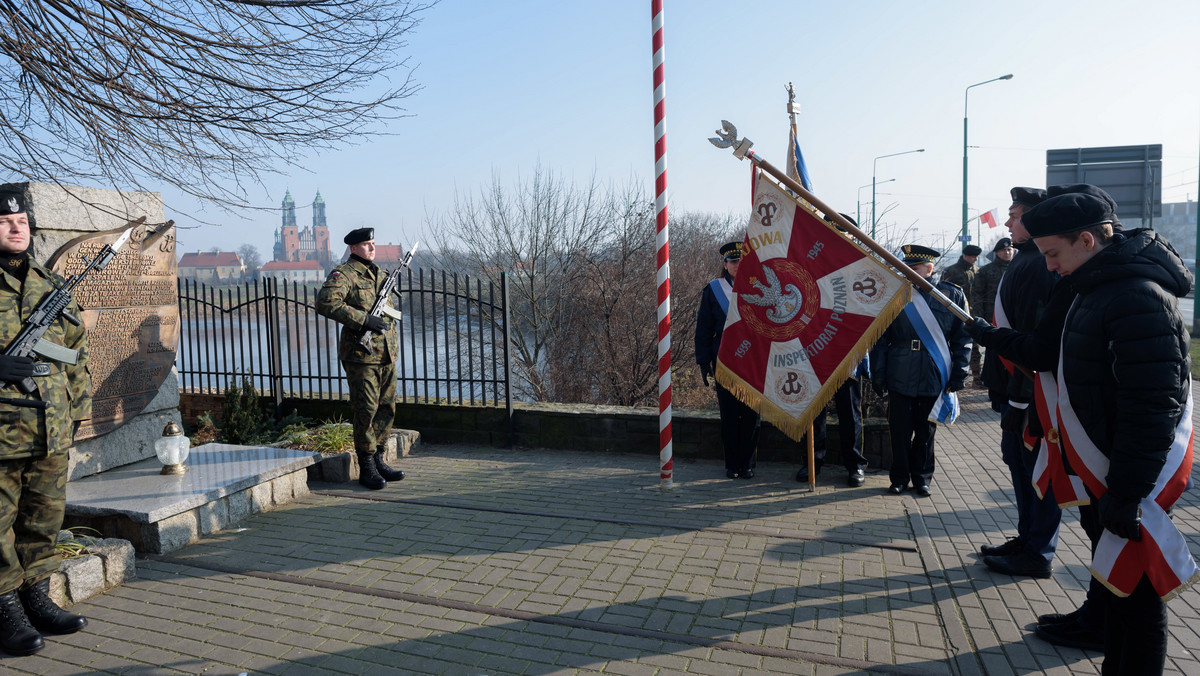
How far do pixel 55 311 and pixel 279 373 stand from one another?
483cm

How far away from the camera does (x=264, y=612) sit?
3.81 metres

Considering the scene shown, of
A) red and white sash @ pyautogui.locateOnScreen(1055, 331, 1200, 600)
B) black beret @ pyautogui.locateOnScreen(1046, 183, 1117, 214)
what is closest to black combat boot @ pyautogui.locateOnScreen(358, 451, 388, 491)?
red and white sash @ pyautogui.locateOnScreen(1055, 331, 1200, 600)

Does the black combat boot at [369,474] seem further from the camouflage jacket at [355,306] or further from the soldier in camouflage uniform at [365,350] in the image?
the camouflage jacket at [355,306]

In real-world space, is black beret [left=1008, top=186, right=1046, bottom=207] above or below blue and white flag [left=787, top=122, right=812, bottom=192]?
below

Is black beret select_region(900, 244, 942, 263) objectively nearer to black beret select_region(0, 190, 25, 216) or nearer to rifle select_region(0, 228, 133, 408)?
rifle select_region(0, 228, 133, 408)

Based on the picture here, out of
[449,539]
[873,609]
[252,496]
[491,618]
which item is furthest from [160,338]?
[873,609]

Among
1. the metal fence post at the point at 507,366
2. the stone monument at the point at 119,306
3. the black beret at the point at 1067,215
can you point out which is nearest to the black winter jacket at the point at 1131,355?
the black beret at the point at 1067,215

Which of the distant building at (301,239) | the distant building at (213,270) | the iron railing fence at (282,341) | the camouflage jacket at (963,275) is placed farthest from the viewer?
the distant building at (301,239)

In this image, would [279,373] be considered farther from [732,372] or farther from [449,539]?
[732,372]

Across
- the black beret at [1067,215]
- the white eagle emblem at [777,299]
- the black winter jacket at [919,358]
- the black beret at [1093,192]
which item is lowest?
the black winter jacket at [919,358]

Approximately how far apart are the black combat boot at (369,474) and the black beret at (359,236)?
1774 mm

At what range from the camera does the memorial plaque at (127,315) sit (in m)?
5.40

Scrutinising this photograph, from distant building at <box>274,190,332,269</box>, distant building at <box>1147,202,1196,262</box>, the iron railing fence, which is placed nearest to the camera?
the iron railing fence

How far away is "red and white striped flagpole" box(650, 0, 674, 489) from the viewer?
Result: 18.8ft
